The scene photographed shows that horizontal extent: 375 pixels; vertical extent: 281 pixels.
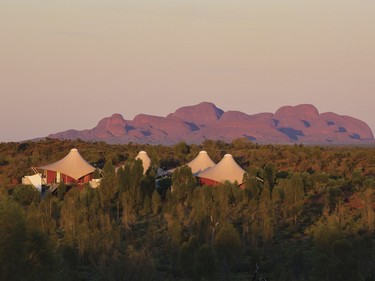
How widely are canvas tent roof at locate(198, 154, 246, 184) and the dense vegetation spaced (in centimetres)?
121

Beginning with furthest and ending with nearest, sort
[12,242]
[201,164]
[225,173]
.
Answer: [201,164] → [225,173] → [12,242]

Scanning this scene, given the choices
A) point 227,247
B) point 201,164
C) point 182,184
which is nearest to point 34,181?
point 201,164

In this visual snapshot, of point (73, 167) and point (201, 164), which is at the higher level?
point (201, 164)

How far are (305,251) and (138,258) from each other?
8.89 metres

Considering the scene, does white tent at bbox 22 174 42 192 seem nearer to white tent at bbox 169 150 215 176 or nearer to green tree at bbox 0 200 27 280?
white tent at bbox 169 150 215 176

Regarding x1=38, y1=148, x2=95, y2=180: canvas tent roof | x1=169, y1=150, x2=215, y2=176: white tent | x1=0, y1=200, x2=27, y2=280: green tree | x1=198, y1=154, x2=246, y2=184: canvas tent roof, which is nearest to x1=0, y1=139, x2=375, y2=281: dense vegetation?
x1=0, y1=200, x2=27, y2=280: green tree

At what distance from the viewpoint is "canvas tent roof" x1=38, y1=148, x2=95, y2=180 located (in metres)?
54.3

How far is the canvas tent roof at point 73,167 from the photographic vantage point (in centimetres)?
5431

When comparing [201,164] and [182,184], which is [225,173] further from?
[182,184]

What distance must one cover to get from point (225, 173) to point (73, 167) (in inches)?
402

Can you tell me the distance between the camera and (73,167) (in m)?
55.0

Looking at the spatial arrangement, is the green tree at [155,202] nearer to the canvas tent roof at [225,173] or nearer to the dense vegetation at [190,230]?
the dense vegetation at [190,230]

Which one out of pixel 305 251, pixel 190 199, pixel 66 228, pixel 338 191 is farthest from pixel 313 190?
pixel 66 228

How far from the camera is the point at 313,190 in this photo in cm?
4738
